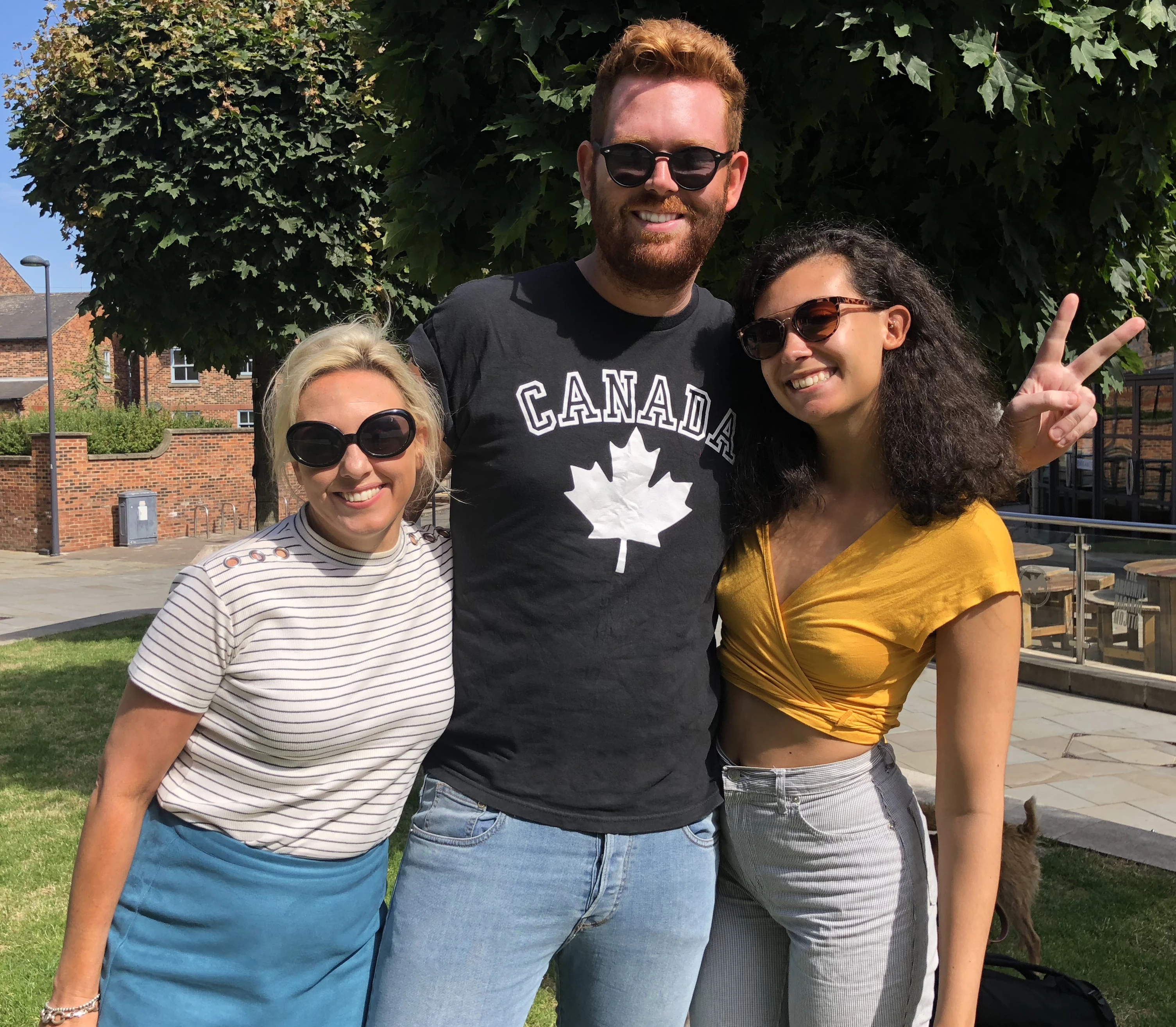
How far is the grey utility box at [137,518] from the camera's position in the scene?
2222cm

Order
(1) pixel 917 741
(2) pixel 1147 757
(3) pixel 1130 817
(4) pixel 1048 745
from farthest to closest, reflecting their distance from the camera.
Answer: (1) pixel 917 741
(4) pixel 1048 745
(2) pixel 1147 757
(3) pixel 1130 817

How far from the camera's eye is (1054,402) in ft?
6.75

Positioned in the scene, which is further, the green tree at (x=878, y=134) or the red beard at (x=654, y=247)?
the green tree at (x=878, y=134)

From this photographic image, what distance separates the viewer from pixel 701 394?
7.07 feet

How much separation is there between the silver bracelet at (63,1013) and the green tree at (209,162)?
24.0 ft

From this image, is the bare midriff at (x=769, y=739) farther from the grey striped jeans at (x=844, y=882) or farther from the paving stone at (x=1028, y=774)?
the paving stone at (x=1028, y=774)

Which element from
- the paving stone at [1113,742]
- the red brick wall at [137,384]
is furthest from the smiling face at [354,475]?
the red brick wall at [137,384]

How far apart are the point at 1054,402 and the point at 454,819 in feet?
4.58

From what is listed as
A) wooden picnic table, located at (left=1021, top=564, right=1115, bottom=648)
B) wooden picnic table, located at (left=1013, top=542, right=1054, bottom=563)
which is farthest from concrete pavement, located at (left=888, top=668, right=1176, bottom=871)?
wooden picnic table, located at (left=1013, top=542, right=1054, bottom=563)

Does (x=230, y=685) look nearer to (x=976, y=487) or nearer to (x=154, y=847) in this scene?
(x=154, y=847)

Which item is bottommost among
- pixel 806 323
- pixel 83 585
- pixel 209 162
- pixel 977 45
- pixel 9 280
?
pixel 83 585

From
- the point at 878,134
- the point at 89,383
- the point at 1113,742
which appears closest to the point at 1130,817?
the point at 1113,742

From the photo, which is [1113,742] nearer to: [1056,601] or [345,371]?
[1056,601]

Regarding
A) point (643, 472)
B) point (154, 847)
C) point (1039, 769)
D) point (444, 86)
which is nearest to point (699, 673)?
point (643, 472)
